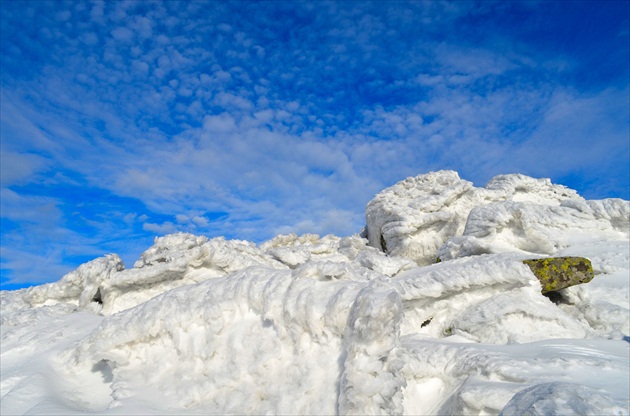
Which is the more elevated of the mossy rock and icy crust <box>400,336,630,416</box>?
the mossy rock

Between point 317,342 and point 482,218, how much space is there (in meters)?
9.06

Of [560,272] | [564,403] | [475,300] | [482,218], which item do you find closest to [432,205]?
[482,218]

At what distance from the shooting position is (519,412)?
318cm

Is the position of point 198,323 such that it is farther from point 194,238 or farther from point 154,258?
point 194,238

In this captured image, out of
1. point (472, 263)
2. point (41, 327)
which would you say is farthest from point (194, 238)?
point (472, 263)

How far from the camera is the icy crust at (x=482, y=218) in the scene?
1205 centimetres

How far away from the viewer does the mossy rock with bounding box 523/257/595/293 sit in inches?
320

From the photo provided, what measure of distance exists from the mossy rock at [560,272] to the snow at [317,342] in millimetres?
339

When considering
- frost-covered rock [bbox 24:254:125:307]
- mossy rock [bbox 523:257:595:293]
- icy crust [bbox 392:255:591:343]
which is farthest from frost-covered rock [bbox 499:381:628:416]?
frost-covered rock [bbox 24:254:125:307]

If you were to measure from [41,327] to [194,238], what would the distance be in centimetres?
539

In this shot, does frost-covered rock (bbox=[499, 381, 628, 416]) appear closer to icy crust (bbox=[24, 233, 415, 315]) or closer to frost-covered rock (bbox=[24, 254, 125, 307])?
icy crust (bbox=[24, 233, 415, 315])

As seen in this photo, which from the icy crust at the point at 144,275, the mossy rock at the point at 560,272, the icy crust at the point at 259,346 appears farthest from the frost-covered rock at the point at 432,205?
the icy crust at the point at 259,346

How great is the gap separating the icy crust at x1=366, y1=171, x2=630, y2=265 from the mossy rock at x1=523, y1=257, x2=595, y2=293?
2.56m

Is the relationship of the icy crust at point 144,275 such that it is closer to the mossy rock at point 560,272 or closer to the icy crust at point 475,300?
the icy crust at point 475,300
